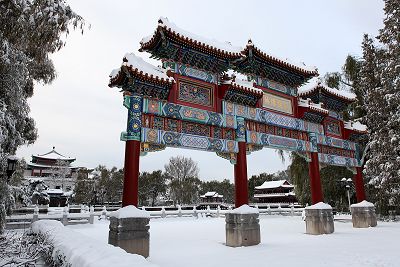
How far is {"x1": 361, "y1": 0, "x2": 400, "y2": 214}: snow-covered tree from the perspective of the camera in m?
14.1

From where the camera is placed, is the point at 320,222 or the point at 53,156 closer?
the point at 320,222

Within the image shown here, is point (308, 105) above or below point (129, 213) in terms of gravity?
above

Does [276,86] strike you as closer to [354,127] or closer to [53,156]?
[354,127]

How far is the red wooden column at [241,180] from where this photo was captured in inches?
378

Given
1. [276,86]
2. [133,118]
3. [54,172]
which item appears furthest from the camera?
[54,172]

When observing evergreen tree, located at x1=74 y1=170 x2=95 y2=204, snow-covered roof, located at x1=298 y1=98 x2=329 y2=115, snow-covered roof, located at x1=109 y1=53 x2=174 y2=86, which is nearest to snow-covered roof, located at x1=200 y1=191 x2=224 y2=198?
evergreen tree, located at x1=74 y1=170 x2=95 y2=204

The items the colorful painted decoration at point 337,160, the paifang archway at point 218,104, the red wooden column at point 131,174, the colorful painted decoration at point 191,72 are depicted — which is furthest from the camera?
Answer: the colorful painted decoration at point 337,160

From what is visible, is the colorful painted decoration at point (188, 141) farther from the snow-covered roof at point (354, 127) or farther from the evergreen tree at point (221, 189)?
the evergreen tree at point (221, 189)

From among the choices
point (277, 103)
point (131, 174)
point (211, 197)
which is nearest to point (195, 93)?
point (131, 174)

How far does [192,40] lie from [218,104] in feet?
7.48

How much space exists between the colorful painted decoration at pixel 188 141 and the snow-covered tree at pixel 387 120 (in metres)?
9.28

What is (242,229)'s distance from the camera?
348 inches

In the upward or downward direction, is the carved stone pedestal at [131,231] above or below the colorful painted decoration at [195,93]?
below

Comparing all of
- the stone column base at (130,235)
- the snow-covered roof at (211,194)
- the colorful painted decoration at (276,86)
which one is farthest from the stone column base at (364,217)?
the snow-covered roof at (211,194)
